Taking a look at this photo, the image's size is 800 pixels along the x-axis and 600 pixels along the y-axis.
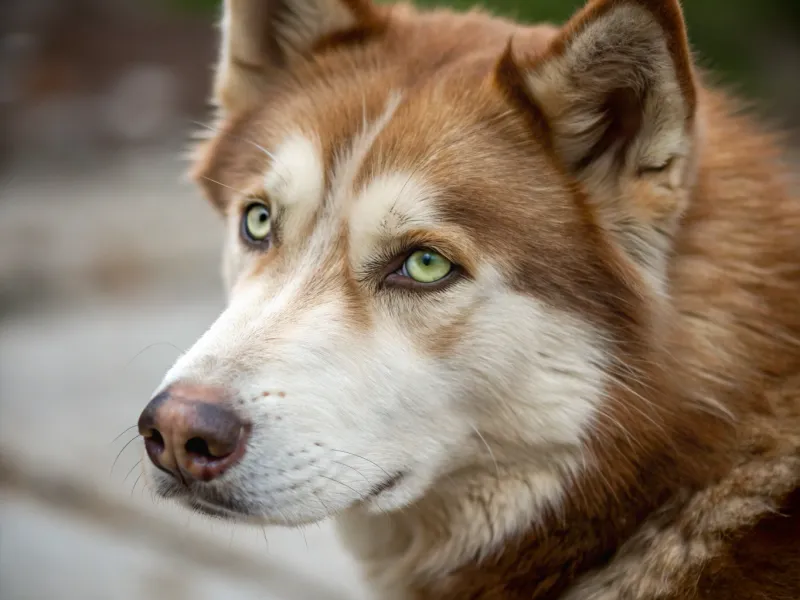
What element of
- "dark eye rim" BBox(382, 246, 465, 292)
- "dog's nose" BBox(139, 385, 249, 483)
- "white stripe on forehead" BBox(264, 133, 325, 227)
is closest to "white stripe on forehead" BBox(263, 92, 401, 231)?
"white stripe on forehead" BBox(264, 133, 325, 227)

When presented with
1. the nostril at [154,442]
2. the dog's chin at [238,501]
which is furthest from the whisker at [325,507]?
the nostril at [154,442]

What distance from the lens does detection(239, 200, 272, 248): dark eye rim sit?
2.52 m

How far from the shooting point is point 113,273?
20.9 feet

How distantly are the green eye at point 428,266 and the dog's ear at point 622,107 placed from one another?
40 centimetres

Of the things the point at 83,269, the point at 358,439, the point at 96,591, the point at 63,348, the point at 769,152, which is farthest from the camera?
the point at 83,269

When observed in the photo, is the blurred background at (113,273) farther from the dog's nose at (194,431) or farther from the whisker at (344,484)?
the dog's nose at (194,431)

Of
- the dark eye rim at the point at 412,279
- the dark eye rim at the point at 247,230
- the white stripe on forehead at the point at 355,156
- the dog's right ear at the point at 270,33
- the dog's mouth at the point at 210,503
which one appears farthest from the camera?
the dog's right ear at the point at 270,33

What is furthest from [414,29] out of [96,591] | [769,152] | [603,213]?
[96,591]

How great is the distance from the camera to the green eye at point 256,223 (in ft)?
8.30

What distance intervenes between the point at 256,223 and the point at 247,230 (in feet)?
0.15

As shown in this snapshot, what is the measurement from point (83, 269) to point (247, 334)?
456 cm

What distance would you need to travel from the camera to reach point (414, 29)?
2.71m

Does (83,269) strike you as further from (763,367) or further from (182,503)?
(763,367)

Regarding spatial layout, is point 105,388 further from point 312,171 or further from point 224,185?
point 312,171
